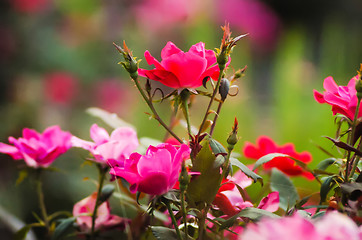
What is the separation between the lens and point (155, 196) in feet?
0.86

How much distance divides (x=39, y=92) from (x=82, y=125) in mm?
203

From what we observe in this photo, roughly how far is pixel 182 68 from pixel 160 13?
1.52 meters

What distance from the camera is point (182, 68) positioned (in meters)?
0.28

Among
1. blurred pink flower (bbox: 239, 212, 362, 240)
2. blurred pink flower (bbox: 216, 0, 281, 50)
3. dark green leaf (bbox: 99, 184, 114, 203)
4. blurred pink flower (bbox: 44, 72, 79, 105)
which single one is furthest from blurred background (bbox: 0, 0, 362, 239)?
blurred pink flower (bbox: 239, 212, 362, 240)

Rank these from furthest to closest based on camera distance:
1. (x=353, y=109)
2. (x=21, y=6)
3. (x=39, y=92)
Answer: (x=39, y=92) < (x=21, y=6) < (x=353, y=109)

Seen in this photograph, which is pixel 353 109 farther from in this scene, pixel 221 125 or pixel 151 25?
pixel 151 25

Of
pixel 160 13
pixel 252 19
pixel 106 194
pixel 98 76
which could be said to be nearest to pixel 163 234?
pixel 106 194

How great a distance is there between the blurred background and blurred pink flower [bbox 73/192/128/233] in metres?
0.64

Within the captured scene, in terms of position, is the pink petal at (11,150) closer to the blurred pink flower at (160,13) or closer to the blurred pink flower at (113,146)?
the blurred pink flower at (113,146)

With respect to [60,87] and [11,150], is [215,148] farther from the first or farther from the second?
[60,87]

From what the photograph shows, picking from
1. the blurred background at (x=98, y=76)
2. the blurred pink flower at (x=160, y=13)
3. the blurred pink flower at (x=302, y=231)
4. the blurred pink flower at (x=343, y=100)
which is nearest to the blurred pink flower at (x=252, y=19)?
the blurred background at (x=98, y=76)

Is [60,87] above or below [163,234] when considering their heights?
below

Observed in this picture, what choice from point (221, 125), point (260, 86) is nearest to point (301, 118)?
point (221, 125)

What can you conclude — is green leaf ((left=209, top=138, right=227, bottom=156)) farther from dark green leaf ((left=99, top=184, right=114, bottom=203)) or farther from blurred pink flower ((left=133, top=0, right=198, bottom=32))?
blurred pink flower ((left=133, top=0, right=198, bottom=32))
